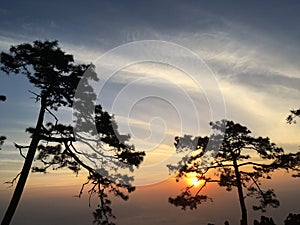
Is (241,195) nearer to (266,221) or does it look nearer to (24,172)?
(266,221)

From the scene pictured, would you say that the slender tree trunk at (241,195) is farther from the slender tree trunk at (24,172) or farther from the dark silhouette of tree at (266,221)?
the slender tree trunk at (24,172)

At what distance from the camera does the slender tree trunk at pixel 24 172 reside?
1251cm

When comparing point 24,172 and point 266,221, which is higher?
point 24,172

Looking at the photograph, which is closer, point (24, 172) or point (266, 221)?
point (24, 172)

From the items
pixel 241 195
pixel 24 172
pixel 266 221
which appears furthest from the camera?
pixel 266 221

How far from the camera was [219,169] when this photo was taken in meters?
21.4

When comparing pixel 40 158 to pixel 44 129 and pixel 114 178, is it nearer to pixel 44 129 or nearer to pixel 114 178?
pixel 44 129

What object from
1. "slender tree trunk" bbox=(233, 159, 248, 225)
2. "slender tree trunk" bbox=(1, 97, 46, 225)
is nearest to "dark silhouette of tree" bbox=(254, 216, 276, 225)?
"slender tree trunk" bbox=(233, 159, 248, 225)

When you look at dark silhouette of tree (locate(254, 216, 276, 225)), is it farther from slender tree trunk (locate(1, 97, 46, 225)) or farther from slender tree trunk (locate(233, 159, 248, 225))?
slender tree trunk (locate(1, 97, 46, 225))

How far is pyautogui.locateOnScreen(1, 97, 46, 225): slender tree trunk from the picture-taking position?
12.5 metres

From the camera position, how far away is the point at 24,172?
1343 cm

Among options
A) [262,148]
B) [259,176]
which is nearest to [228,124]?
[262,148]

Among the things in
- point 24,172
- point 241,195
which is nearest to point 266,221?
point 241,195

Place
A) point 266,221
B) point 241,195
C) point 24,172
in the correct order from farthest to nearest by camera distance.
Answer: point 266,221
point 241,195
point 24,172
